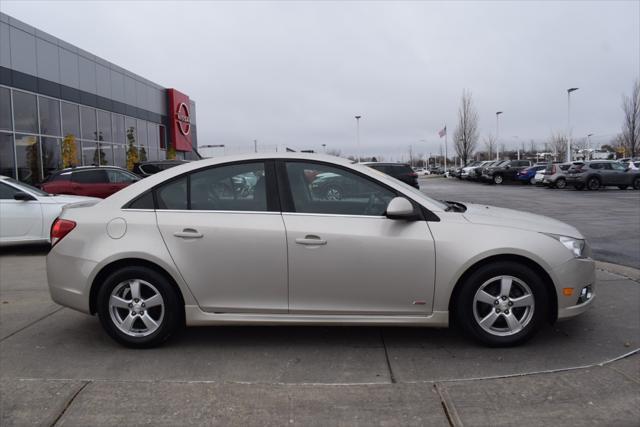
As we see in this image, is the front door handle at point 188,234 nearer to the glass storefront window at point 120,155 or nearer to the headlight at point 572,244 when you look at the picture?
the headlight at point 572,244

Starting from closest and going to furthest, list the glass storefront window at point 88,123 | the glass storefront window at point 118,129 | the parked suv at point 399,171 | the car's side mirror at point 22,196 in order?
the car's side mirror at point 22,196, the parked suv at point 399,171, the glass storefront window at point 88,123, the glass storefront window at point 118,129

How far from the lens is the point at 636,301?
555 cm

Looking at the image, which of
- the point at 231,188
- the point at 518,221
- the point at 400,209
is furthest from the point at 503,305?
the point at 231,188

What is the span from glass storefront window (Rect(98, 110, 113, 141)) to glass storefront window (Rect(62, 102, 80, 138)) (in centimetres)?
223

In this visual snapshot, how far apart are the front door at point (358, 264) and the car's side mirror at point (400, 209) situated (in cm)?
8

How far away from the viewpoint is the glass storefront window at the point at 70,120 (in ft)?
76.7

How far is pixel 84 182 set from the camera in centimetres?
1485

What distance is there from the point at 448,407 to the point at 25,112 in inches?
849

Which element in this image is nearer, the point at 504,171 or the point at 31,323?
the point at 31,323

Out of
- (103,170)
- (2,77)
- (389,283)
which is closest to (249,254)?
(389,283)

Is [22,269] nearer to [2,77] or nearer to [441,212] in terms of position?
[441,212]

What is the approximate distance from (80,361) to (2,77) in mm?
18556

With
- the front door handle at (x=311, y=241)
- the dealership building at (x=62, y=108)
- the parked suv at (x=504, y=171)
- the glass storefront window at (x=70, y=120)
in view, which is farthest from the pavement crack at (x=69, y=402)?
the parked suv at (x=504, y=171)

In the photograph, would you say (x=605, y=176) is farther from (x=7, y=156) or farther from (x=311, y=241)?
(x=311, y=241)
